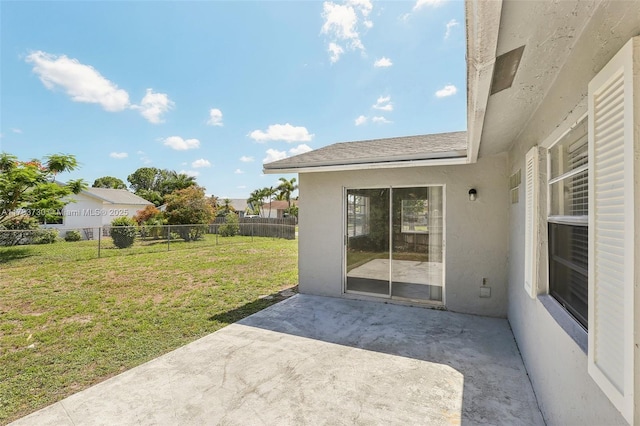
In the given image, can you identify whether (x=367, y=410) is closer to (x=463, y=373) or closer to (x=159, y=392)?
(x=463, y=373)

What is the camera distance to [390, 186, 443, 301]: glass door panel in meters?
5.63

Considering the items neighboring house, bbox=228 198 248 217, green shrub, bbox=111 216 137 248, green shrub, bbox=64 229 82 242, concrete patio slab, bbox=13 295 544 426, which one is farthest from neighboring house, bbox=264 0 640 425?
neighboring house, bbox=228 198 248 217

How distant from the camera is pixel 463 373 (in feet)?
10.8

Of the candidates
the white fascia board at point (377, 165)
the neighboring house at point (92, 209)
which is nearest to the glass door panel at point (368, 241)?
the white fascia board at point (377, 165)

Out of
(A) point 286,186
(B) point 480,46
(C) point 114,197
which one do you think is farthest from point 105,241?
(A) point 286,186

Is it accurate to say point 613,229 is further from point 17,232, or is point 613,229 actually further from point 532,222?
point 17,232

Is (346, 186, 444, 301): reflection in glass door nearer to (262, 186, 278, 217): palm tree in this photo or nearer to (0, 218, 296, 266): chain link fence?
(0, 218, 296, 266): chain link fence

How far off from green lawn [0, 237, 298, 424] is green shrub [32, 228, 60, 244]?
1257mm

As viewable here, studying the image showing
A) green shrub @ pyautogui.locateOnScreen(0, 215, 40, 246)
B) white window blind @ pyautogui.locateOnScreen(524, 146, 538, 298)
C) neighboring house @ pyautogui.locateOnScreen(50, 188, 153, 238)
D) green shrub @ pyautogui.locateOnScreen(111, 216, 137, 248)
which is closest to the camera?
white window blind @ pyautogui.locateOnScreen(524, 146, 538, 298)

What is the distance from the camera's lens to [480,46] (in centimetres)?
160

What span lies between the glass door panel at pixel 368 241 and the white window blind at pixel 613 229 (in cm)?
456

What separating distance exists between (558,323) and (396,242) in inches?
147

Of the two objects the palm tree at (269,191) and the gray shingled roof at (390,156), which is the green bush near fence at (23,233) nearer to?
the gray shingled roof at (390,156)

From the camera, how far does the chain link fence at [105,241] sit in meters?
11.4
